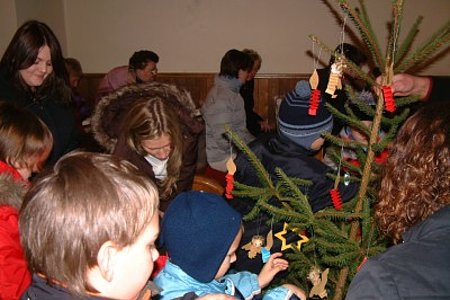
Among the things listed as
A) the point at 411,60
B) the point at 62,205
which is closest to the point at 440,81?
the point at 411,60

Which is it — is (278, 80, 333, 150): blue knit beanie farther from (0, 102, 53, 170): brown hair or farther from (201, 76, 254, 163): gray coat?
(201, 76, 254, 163): gray coat

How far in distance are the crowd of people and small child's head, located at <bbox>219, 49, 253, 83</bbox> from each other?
1.82 metres

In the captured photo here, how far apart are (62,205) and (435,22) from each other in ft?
23.4

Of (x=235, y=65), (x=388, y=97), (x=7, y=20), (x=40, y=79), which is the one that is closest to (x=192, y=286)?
(x=388, y=97)

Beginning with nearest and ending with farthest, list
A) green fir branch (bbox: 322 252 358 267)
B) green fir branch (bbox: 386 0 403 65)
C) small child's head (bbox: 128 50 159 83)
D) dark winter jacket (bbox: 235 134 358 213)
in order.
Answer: green fir branch (bbox: 386 0 403 65) < green fir branch (bbox: 322 252 358 267) < dark winter jacket (bbox: 235 134 358 213) < small child's head (bbox: 128 50 159 83)

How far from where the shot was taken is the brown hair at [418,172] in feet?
3.51

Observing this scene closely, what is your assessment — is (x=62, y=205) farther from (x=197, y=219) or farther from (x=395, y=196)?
(x=395, y=196)

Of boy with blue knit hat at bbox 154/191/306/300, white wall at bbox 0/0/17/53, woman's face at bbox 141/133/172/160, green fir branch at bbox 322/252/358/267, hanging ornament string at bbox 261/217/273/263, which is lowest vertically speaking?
hanging ornament string at bbox 261/217/273/263

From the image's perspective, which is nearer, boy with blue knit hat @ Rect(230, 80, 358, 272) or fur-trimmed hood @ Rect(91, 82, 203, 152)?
boy with blue knit hat @ Rect(230, 80, 358, 272)

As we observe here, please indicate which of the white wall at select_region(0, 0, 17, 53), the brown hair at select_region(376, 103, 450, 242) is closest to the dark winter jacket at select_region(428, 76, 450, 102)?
the brown hair at select_region(376, 103, 450, 242)

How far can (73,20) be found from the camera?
22.4ft

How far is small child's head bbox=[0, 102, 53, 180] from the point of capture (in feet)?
6.14

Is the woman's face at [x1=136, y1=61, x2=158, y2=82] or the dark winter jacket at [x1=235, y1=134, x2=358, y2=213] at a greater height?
the woman's face at [x1=136, y1=61, x2=158, y2=82]

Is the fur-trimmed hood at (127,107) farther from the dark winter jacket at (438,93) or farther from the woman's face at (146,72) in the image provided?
the woman's face at (146,72)
